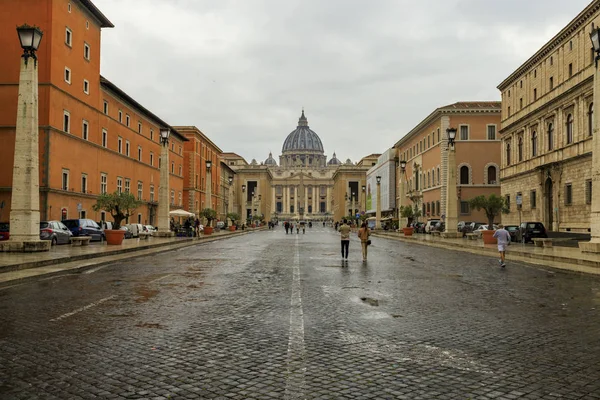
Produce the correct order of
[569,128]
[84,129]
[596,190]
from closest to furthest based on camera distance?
[596,190] < [569,128] < [84,129]

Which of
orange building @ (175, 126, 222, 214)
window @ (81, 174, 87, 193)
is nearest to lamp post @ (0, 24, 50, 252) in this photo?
window @ (81, 174, 87, 193)

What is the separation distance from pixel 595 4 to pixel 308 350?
3721 cm

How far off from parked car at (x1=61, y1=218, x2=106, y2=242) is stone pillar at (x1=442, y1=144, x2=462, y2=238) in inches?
863

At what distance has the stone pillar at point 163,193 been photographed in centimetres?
3791

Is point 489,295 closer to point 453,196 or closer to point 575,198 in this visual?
point 453,196

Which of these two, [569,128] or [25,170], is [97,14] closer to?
[25,170]

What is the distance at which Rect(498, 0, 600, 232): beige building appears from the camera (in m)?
35.9

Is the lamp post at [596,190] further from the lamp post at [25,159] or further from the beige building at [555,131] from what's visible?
the lamp post at [25,159]

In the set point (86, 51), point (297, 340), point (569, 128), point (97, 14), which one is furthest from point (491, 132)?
point (297, 340)

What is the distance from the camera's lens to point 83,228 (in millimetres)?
32562

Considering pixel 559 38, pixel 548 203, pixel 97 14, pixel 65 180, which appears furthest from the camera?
pixel 97 14

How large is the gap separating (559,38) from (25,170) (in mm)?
37032

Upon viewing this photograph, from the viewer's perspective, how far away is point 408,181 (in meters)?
87.8

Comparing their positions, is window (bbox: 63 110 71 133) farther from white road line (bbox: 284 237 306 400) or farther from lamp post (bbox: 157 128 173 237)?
white road line (bbox: 284 237 306 400)
